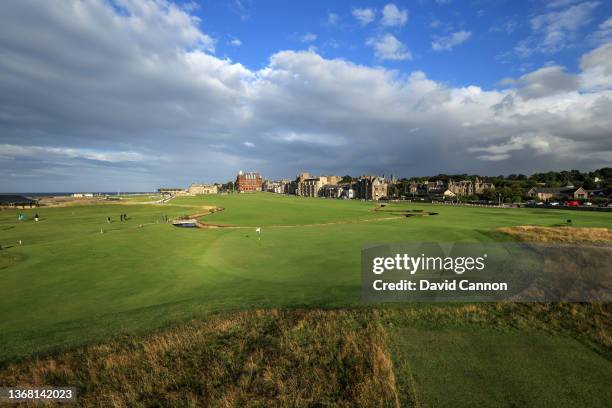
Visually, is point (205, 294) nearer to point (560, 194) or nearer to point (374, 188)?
point (374, 188)

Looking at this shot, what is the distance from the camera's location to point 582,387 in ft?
22.8

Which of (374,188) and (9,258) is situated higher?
(374,188)

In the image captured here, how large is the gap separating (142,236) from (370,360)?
3419cm

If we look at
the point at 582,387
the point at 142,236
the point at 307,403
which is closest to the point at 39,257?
the point at 142,236

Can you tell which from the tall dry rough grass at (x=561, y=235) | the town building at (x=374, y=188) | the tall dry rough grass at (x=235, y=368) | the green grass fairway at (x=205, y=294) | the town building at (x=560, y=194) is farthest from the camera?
the town building at (x=374, y=188)

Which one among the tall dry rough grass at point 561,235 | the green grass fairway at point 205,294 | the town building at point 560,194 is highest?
the town building at point 560,194

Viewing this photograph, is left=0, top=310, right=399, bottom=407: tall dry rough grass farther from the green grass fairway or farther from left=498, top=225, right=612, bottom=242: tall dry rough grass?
A: left=498, top=225, right=612, bottom=242: tall dry rough grass

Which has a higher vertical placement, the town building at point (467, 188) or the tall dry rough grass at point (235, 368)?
the town building at point (467, 188)

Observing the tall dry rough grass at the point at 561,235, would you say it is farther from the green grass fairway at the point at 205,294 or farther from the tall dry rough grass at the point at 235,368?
the tall dry rough grass at the point at 235,368

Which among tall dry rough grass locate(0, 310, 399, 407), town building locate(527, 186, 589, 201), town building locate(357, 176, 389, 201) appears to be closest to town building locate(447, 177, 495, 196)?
town building locate(527, 186, 589, 201)

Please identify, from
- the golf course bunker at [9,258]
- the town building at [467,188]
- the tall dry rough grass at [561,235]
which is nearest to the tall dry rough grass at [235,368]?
the golf course bunker at [9,258]

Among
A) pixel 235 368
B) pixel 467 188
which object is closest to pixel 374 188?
pixel 467 188

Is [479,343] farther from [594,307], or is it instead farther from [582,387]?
[594,307]

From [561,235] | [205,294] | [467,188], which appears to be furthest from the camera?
[467,188]
